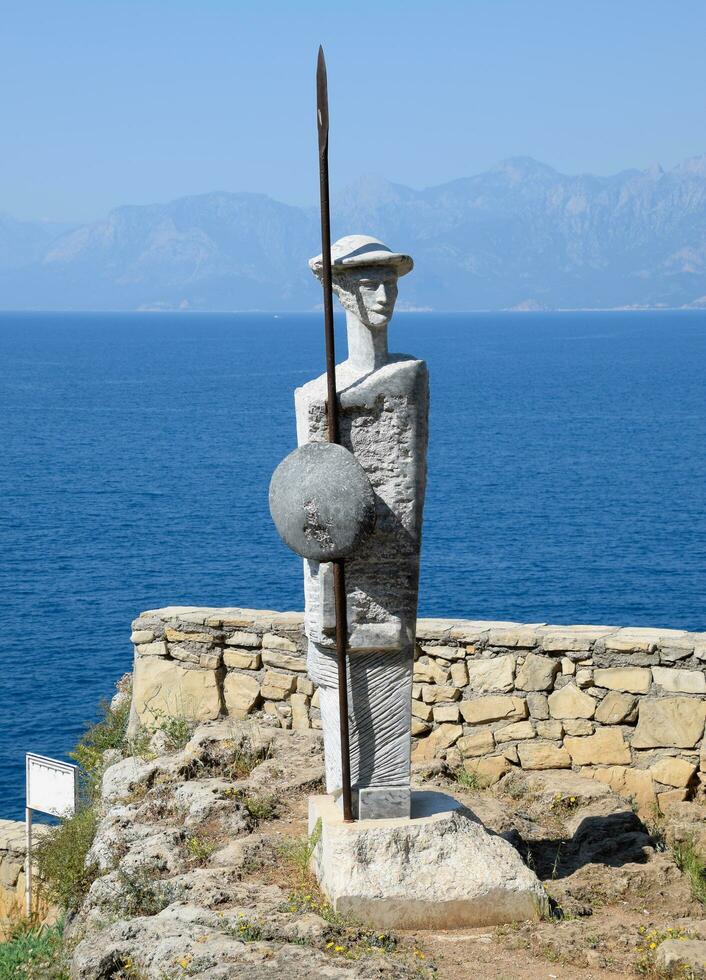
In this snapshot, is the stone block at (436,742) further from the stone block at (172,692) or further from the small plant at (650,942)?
the small plant at (650,942)

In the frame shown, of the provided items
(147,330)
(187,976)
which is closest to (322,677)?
(187,976)

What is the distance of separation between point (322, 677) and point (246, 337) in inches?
6369

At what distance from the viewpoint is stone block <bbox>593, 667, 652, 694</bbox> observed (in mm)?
9469

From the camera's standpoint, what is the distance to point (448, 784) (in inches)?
369

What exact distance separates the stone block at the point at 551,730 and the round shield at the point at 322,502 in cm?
333

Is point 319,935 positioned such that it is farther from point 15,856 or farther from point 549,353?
point 549,353

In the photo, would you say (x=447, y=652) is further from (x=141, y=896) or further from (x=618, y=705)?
(x=141, y=896)

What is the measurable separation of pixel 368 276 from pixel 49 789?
5.55 meters

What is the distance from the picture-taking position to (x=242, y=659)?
411 inches

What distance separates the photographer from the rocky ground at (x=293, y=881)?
6.49 meters

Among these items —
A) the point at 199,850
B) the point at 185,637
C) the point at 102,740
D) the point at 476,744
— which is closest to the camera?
the point at 199,850

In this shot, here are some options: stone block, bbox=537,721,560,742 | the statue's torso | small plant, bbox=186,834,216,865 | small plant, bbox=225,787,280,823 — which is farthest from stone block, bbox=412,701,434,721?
the statue's torso

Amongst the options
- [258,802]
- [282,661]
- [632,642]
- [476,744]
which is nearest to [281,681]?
[282,661]

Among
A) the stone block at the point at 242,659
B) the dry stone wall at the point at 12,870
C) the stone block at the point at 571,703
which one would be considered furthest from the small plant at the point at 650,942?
the dry stone wall at the point at 12,870
